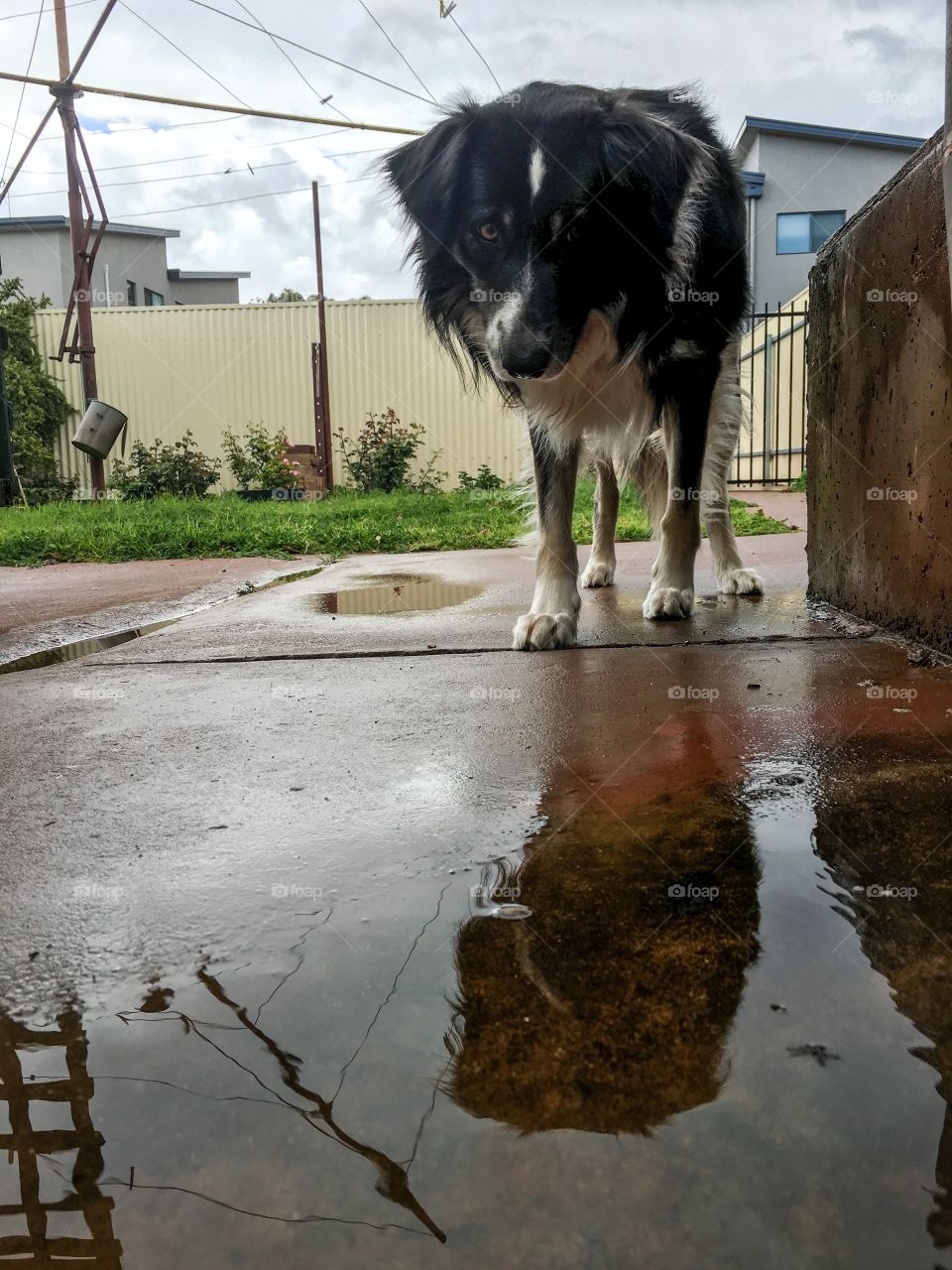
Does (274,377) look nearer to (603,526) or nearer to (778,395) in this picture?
(778,395)

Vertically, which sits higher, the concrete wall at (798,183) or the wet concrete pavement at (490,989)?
the concrete wall at (798,183)

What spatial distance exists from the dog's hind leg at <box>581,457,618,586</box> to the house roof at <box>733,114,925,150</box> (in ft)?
46.9

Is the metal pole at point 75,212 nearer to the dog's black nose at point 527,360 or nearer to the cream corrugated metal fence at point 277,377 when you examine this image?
the cream corrugated metal fence at point 277,377

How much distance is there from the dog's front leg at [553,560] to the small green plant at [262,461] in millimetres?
9602

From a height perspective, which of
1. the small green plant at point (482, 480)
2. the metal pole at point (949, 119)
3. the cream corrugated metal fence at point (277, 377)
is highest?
the cream corrugated metal fence at point (277, 377)

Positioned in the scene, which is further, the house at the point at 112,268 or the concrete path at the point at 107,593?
the house at the point at 112,268

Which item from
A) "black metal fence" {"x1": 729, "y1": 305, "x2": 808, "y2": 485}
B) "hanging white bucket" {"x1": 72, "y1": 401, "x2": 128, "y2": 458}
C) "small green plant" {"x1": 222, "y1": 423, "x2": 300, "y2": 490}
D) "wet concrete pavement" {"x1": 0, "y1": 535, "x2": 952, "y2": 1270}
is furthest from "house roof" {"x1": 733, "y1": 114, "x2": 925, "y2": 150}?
"wet concrete pavement" {"x1": 0, "y1": 535, "x2": 952, "y2": 1270}

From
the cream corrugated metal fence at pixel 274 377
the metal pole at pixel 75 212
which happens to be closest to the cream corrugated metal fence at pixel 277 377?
the cream corrugated metal fence at pixel 274 377

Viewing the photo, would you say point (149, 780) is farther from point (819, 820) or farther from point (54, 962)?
point (819, 820)

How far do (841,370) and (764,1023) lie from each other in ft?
7.57

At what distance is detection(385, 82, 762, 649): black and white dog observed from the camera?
2.48m

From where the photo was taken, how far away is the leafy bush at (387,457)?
42.7 ft

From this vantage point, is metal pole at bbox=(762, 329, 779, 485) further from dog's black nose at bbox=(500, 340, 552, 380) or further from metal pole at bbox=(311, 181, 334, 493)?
dog's black nose at bbox=(500, 340, 552, 380)

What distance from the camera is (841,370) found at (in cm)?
263
